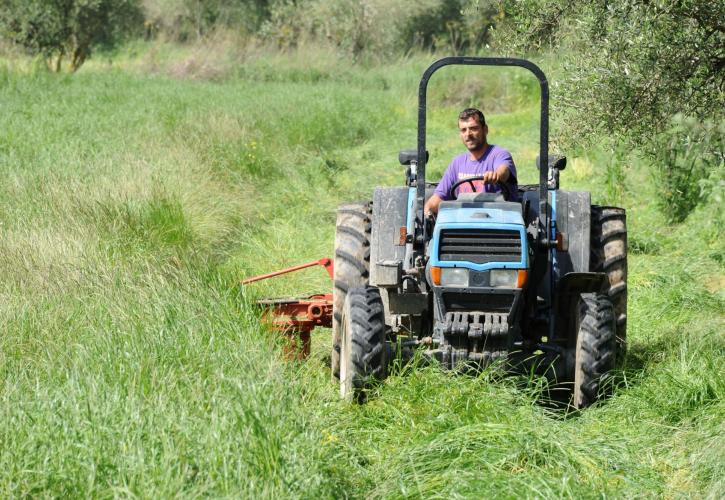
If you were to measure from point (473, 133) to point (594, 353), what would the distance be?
161 cm

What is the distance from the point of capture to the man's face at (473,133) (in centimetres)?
654

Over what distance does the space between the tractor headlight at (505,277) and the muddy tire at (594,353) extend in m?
0.41

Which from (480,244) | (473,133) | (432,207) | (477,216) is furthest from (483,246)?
(473,133)

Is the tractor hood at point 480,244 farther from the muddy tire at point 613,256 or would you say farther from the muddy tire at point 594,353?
the muddy tire at point 613,256

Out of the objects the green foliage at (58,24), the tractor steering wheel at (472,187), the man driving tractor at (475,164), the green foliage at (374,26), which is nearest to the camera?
the tractor steering wheel at (472,187)

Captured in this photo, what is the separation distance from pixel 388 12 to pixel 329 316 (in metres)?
27.3

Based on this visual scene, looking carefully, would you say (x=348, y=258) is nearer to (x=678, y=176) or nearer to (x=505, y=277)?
(x=505, y=277)

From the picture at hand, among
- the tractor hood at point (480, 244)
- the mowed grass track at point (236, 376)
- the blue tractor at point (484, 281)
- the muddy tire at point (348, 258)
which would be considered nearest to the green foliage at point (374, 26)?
the mowed grass track at point (236, 376)

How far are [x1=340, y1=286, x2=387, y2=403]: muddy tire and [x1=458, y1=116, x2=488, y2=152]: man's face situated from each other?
1418 mm

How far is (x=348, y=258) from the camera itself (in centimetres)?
655

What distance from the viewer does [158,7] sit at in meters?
40.8

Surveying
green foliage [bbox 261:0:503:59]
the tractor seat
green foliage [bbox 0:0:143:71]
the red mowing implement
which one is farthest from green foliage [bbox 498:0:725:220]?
green foliage [bbox 261:0:503:59]

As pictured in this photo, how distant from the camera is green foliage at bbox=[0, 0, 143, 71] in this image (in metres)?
27.8

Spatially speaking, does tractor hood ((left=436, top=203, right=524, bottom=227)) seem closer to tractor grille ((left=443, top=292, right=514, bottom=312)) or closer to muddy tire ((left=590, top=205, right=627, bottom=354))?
tractor grille ((left=443, top=292, right=514, bottom=312))
